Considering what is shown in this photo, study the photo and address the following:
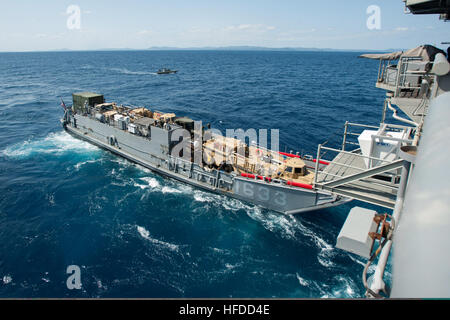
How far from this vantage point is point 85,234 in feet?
89.3

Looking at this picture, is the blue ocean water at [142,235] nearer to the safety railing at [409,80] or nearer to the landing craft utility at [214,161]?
the landing craft utility at [214,161]

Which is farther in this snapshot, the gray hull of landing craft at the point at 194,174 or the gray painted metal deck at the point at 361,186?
the gray hull of landing craft at the point at 194,174

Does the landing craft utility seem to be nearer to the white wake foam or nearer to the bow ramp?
the white wake foam

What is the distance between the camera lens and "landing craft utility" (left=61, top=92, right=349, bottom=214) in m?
30.2

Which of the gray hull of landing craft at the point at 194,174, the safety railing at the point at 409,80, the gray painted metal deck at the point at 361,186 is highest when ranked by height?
the safety railing at the point at 409,80

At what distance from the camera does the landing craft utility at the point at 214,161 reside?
30203mm

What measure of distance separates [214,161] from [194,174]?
3197 millimetres

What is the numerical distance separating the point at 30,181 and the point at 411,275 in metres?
43.4

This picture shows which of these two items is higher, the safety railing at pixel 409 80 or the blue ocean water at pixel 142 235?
the safety railing at pixel 409 80

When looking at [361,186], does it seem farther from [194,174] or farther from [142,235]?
[194,174]

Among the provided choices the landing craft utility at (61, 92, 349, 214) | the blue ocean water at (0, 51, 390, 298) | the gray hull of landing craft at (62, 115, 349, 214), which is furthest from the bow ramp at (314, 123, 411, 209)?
the gray hull of landing craft at (62, 115, 349, 214)

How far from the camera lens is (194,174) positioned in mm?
35469

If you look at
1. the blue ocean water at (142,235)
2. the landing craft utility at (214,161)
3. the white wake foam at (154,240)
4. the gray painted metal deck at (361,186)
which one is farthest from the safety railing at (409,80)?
the white wake foam at (154,240)

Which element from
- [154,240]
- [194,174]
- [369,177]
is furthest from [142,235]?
[369,177]
